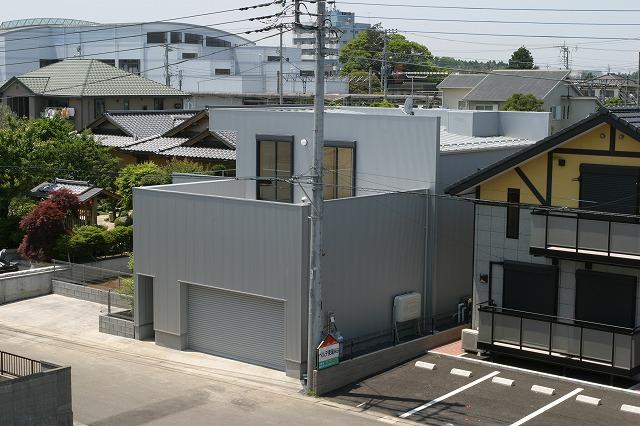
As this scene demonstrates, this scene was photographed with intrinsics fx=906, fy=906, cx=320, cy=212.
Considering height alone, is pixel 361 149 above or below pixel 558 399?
above

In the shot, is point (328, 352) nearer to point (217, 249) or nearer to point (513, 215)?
point (217, 249)

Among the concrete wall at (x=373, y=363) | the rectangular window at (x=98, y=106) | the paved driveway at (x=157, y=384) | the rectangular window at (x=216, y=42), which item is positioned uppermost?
the rectangular window at (x=216, y=42)

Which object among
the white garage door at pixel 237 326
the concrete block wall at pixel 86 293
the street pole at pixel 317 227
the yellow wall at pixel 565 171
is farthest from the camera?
the concrete block wall at pixel 86 293

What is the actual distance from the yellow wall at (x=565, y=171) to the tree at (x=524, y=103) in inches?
1533

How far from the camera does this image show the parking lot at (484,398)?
17484 millimetres

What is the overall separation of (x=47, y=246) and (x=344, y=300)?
14.3 meters

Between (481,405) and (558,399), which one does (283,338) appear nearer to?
(481,405)

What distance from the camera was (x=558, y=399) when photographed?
18.5 metres

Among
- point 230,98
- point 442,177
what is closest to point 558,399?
point 442,177

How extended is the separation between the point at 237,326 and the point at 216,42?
3555 inches

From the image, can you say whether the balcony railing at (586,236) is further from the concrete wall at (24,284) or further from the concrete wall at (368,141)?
the concrete wall at (24,284)

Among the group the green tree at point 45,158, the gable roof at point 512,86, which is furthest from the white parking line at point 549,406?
the gable roof at point 512,86

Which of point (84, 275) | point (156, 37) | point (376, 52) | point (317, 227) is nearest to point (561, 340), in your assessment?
point (317, 227)

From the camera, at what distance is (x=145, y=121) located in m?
50.6
